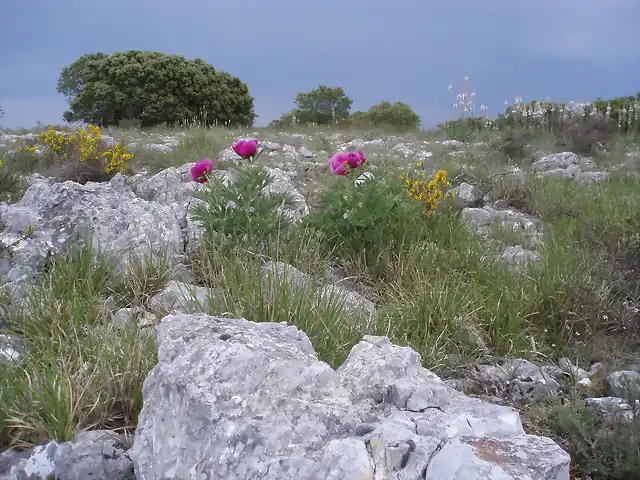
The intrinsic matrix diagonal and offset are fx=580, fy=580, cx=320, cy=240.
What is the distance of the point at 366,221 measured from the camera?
426 centimetres

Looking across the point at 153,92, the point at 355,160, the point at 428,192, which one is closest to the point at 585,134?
the point at 428,192

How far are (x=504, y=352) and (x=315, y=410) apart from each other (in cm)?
214

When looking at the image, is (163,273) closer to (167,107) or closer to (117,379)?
(117,379)

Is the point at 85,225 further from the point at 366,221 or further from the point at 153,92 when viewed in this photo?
the point at 153,92

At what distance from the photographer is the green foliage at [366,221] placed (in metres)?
4.29

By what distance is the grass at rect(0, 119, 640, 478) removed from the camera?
7.56 ft

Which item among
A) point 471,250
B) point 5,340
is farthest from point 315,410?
point 471,250

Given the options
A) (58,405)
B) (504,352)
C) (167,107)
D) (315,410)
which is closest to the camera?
(315,410)

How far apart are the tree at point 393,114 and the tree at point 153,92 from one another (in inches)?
415

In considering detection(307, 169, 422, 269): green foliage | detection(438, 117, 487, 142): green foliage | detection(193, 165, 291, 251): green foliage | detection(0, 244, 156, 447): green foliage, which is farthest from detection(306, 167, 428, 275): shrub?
detection(438, 117, 487, 142): green foliage

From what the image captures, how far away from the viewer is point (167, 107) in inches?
1167

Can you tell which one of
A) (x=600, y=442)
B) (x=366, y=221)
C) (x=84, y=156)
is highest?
(x=84, y=156)

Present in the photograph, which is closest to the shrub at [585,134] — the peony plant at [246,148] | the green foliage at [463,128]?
the green foliage at [463,128]

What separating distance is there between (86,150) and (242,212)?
4.67 m
